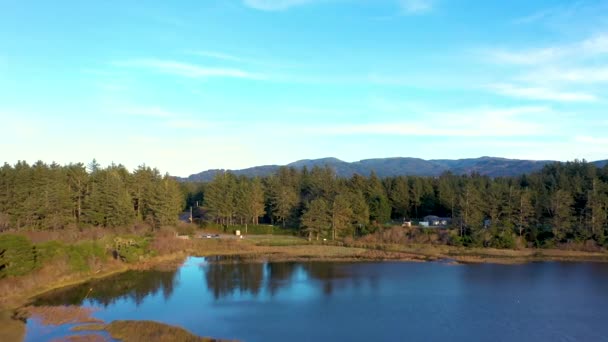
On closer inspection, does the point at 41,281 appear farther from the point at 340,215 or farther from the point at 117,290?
the point at 340,215

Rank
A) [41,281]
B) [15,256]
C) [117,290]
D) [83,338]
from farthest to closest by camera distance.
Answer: [117,290] < [41,281] < [15,256] < [83,338]

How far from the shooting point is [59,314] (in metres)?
22.9

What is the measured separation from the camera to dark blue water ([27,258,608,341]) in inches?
830

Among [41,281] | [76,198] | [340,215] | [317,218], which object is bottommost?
[41,281]

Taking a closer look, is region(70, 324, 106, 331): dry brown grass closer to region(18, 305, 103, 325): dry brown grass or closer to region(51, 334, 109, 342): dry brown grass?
region(18, 305, 103, 325): dry brown grass

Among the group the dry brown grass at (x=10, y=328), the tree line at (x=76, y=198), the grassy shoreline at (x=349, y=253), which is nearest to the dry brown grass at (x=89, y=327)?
the dry brown grass at (x=10, y=328)

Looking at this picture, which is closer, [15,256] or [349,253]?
[15,256]

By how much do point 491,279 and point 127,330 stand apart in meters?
23.2

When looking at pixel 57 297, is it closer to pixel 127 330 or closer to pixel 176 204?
pixel 127 330

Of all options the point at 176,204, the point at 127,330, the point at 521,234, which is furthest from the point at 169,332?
the point at 521,234

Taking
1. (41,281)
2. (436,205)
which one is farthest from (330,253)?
(436,205)

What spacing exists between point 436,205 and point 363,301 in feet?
125

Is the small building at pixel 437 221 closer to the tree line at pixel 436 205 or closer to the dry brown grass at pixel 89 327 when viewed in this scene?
the tree line at pixel 436 205

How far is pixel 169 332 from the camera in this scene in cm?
2053
